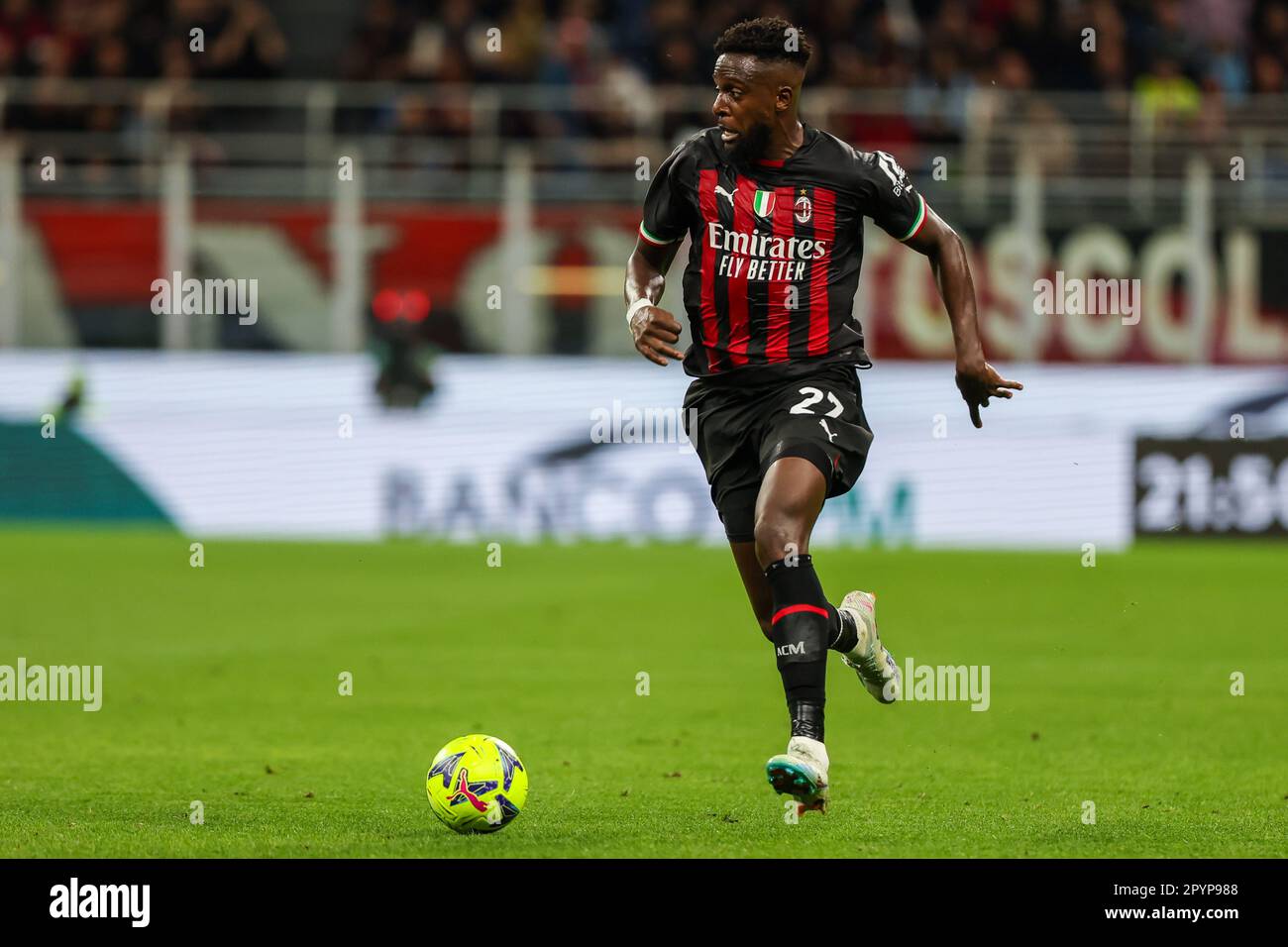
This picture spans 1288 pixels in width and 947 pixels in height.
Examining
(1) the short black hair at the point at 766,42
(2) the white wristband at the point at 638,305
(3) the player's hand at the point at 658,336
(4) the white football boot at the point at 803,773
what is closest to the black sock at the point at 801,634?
(4) the white football boot at the point at 803,773

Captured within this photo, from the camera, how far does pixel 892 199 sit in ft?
22.6

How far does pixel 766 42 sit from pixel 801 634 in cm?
192

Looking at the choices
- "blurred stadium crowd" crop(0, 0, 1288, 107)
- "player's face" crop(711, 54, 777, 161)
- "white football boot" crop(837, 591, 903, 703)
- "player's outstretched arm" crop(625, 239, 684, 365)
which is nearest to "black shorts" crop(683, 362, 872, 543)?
"player's outstretched arm" crop(625, 239, 684, 365)

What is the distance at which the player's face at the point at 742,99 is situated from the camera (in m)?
6.67

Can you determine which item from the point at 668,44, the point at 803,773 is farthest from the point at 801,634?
the point at 668,44

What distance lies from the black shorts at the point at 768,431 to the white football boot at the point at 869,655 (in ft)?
1.58

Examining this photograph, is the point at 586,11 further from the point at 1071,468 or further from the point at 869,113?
the point at 1071,468

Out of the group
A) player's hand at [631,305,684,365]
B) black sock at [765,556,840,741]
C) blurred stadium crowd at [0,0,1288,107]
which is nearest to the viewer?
black sock at [765,556,840,741]

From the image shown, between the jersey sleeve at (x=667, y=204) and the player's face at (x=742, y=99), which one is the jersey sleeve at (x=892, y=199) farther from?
the jersey sleeve at (x=667, y=204)

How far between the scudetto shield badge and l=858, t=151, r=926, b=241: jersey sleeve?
196 mm

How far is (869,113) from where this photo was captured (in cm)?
1878

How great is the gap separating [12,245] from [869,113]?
767cm

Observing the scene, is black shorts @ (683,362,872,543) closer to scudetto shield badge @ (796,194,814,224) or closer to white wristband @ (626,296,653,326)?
white wristband @ (626,296,653,326)

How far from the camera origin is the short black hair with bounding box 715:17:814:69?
6.66m
